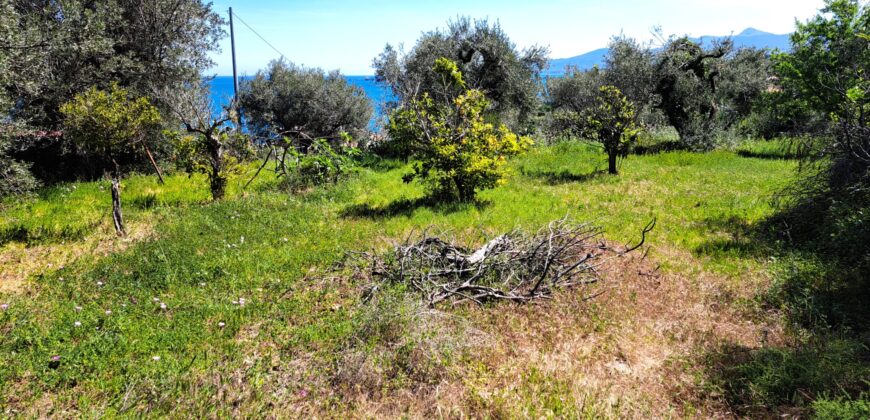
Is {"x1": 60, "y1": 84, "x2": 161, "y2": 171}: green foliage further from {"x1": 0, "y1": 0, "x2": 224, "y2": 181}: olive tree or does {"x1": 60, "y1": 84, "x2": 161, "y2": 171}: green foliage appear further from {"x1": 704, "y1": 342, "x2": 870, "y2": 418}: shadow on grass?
{"x1": 704, "y1": 342, "x2": 870, "y2": 418}: shadow on grass

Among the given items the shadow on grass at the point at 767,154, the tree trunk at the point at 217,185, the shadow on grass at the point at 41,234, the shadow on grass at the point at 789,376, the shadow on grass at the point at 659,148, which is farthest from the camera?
the shadow on grass at the point at 659,148

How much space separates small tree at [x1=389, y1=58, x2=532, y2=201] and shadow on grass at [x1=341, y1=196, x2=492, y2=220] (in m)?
0.50

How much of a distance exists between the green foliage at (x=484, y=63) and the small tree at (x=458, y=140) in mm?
10868

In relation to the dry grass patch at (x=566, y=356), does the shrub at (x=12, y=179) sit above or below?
above

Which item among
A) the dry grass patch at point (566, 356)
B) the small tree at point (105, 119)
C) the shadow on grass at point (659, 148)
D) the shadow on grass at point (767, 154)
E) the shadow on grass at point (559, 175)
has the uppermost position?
the small tree at point (105, 119)

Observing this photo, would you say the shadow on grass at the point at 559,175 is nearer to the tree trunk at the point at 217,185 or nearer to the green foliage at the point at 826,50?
the green foliage at the point at 826,50

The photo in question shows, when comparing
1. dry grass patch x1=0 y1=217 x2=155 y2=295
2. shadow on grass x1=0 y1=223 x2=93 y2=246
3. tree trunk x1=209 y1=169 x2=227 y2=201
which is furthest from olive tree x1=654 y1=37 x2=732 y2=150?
shadow on grass x1=0 y1=223 x2=93 y2=246

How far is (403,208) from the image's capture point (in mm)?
10711

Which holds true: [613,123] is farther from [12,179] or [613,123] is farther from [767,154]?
[12,179]

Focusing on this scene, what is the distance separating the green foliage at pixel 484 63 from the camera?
22.0 meters

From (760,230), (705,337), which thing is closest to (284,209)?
(705,337)

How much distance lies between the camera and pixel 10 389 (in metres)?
4.12

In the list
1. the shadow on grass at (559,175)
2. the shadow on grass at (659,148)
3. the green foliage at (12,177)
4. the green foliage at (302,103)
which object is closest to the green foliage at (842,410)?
the shadow on grass at (559,175)

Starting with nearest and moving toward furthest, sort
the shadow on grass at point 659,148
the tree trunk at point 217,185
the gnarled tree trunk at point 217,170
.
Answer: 1. the gnarled tree trunk at point 217,170
2. the tree trunk at point 217,185
3. the shadow on grass at point 659,148
